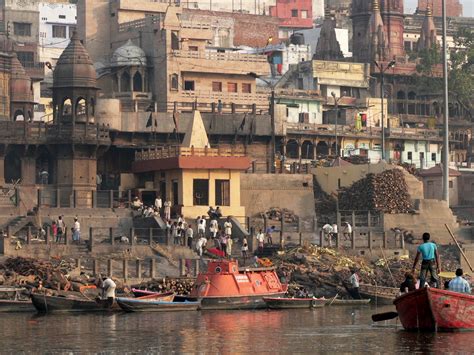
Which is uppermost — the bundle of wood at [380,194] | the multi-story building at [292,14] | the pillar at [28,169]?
the multi-story building at [292,14]

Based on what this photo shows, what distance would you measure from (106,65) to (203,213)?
2670cm

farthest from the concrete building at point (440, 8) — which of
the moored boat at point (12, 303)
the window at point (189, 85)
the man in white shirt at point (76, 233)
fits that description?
the moored boat at point (12, 303)

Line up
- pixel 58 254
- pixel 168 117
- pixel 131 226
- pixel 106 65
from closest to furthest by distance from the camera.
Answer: pixel 58 254, pixel 131 226, pixel 168 117, pixel 106 65

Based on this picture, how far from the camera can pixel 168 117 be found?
8725cm

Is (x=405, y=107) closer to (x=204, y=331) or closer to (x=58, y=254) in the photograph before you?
(x=58, y=254)

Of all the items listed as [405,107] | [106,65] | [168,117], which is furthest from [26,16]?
[168,117]

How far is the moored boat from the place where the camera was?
57625 millimetres

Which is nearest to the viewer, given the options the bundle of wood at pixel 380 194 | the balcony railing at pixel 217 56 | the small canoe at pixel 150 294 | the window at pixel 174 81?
the small canoe at pixel 150 294

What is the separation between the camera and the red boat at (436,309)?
44656 mm

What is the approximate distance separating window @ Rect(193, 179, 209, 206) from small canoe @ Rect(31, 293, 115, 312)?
2232 cm

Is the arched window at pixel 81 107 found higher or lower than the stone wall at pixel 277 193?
higher

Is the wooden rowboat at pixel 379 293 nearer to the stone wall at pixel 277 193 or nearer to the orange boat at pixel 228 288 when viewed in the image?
the orange boat at pixel 228 288

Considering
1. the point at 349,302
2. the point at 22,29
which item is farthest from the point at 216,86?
the point at 349,302

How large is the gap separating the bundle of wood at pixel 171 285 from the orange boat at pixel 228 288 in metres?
2.14
